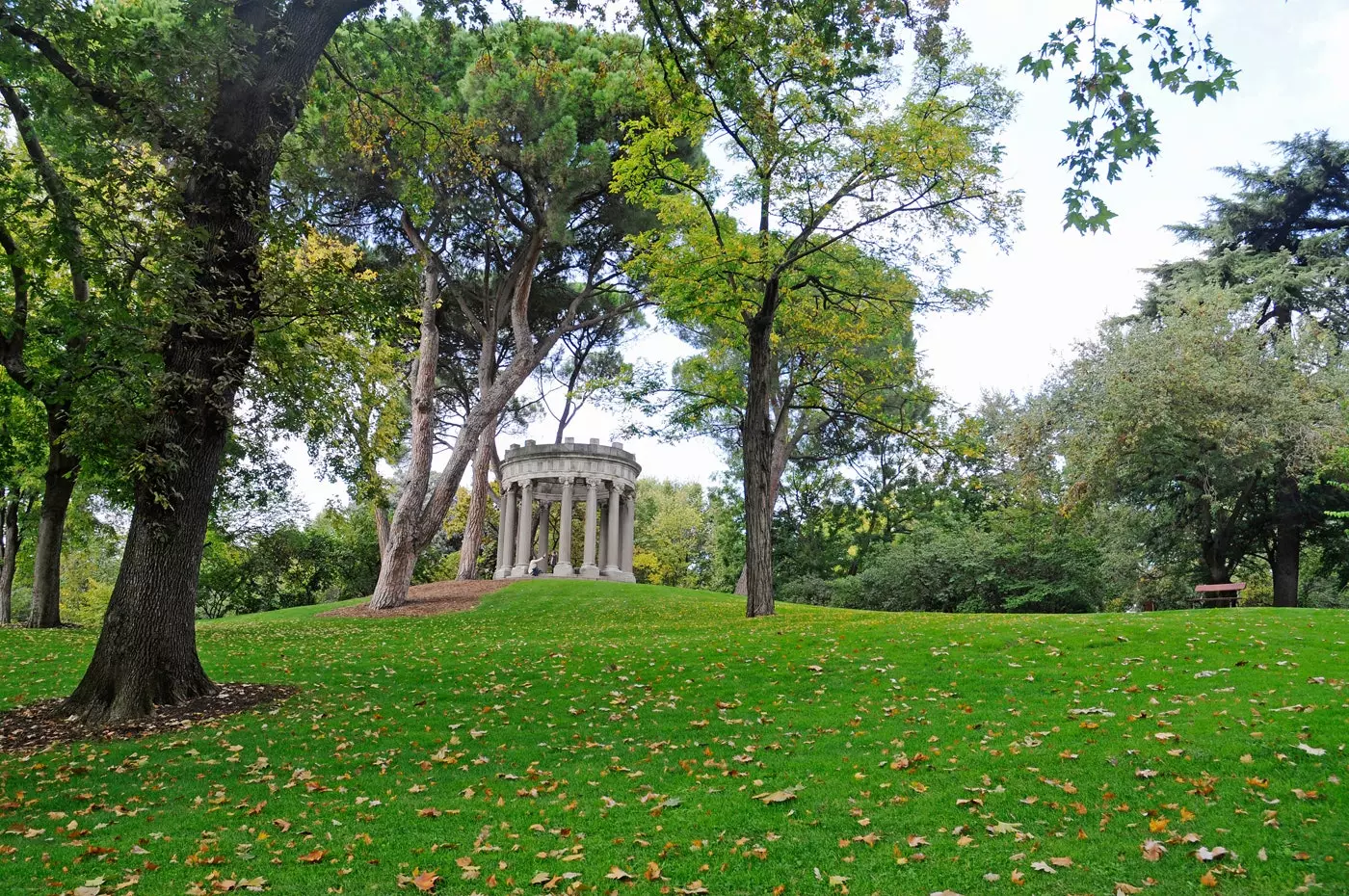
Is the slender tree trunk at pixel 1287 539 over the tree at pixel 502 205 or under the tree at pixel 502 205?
under

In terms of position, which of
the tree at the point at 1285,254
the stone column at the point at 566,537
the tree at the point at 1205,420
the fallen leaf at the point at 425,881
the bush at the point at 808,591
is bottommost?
the bush at the point at 808,591

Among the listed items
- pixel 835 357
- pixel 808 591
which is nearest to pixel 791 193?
pixel 835 357

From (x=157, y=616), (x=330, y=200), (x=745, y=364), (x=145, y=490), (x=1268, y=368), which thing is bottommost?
(x=157, y=616)

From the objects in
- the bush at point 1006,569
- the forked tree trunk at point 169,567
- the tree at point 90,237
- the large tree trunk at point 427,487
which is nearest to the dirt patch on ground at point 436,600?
the large tree trunk at point 427,487

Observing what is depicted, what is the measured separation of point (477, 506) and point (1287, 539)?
996 inches

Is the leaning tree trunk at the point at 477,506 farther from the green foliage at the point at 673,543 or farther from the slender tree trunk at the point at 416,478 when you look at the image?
the green foliage at the point at 673,543

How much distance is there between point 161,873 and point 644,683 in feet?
19.4

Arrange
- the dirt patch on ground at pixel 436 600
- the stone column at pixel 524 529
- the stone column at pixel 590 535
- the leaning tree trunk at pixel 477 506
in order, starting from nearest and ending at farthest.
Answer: the dirt patch on ground at pixel 436 600, the leaning tree trunk at pixel 477 506, the stone column at pixel 590 535, the stone column at pixel 524 529

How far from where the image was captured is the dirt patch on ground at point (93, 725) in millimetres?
7930

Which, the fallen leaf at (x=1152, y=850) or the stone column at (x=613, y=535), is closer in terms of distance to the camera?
the fallen leaf at (x=1152, y=850)

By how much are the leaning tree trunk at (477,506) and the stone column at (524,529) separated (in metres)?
2.02

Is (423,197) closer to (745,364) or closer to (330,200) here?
(330,200)

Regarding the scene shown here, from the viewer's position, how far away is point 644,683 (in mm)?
10164

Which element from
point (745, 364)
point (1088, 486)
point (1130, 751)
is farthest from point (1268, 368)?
point (1130, 751)
